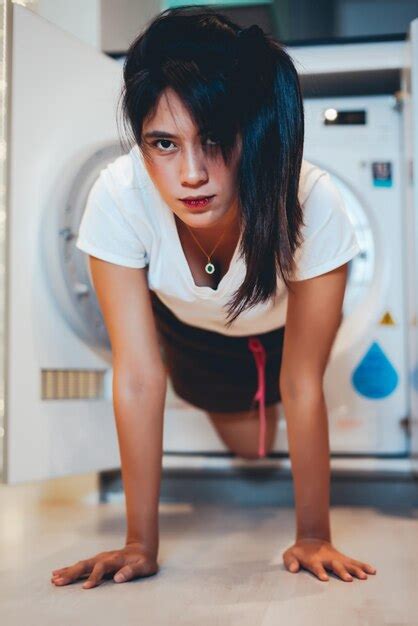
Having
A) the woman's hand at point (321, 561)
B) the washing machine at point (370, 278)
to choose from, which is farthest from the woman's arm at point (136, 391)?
the washing machine at point (370, 278)

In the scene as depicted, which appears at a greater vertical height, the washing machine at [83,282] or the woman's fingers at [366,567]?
the washing machine at [83,282]

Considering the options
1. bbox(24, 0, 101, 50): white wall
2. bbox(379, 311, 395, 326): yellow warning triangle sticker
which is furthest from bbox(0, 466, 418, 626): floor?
bbox(24, 0, 101, 50): white wall

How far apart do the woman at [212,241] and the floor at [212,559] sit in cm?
5

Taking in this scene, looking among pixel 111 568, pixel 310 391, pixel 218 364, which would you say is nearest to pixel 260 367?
pixel 218 364

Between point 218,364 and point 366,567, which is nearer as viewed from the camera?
point 366,567

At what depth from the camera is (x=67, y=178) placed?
1622mm

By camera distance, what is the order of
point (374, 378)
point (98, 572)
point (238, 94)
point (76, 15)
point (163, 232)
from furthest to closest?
1. point (374, 378)
2. point (76, 15)
3. point (163, 232)
4. point (98, 572)
5. point (238, 94)

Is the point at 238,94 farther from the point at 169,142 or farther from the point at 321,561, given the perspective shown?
the point at 321,561

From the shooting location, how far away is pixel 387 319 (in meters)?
1.95

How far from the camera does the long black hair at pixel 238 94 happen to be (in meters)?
0.97

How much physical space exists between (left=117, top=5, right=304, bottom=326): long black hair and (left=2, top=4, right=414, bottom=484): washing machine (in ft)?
1.64

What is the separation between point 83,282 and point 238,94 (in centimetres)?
80

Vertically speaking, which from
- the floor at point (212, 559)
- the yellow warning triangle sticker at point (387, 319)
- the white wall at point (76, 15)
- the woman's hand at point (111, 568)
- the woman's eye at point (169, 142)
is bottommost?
the floor at point (212, 559)

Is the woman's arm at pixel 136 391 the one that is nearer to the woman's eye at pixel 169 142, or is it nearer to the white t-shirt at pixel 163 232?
the white t-shirt at pixel 163 232
